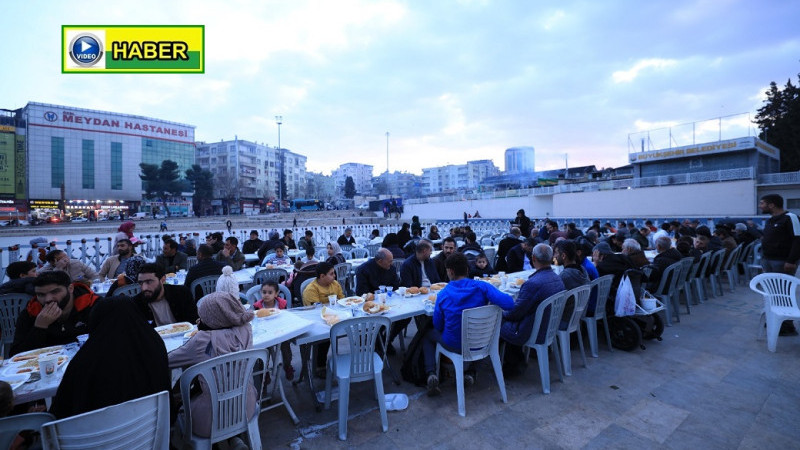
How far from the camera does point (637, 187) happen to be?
28.2m

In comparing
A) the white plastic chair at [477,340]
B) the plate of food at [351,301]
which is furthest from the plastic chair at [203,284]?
the white plastic chair at [477,340]

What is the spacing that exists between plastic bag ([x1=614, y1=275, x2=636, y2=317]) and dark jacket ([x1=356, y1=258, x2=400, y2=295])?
9.56 feet

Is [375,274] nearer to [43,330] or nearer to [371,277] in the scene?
[371,277]

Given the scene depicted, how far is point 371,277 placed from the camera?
15.8ft

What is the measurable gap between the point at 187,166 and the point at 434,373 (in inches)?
2916

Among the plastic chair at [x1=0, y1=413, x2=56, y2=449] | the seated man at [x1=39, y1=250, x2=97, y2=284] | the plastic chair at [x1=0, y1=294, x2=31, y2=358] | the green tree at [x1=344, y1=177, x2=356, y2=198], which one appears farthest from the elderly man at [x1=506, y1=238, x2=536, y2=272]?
the green tree at [x1=344, y1=177, x2=356, y2=198]

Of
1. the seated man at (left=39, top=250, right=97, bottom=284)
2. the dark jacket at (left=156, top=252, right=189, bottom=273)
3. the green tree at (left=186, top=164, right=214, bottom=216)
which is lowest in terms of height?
the dark jacket at (left=156, top=252, right=189, bottom=273)

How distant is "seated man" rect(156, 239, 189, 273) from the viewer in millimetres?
6598

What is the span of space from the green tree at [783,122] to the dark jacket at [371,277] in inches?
1543

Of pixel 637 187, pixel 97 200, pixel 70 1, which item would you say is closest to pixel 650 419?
pixel 70 1

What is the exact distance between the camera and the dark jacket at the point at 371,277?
15.6ft

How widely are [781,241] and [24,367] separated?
854 cm

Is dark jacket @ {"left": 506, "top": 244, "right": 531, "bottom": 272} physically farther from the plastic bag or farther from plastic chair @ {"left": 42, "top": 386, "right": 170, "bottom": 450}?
plastic chair @ {"left": 42, "top": 386, "right": 170, "bottom": 450}

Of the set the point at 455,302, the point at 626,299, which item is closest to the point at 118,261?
the point at 455,302
